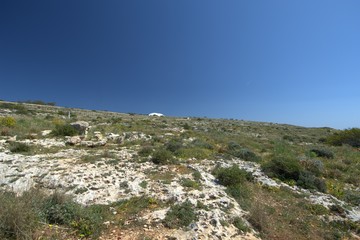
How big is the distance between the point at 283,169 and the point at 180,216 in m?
7.44

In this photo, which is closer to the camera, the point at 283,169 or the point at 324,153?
the point at 283,169

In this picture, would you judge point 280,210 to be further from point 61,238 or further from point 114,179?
point 61,238

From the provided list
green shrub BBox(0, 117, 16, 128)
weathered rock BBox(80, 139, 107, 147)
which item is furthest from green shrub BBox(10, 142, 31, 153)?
green shrub BBox(0, 117, 16, 128)

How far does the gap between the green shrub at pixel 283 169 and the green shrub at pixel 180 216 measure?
618cm

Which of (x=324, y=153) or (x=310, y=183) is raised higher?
(x=324, y=153)

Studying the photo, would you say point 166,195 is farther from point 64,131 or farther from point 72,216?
point 64,131

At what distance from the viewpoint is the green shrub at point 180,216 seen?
6.92 meters

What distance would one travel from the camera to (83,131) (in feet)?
63.9

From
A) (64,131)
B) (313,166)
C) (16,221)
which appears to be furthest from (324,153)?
(64,131)

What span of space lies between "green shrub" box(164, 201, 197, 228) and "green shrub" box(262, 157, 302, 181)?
618cm

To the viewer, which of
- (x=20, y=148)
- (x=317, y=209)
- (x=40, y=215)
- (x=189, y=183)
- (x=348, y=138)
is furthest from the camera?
(x=348, y=138)

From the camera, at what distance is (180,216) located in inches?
285

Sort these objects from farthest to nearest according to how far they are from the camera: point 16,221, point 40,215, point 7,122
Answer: point 7,122
point 40,215
point 16,221

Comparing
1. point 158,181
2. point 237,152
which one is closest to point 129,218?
point 158,181
